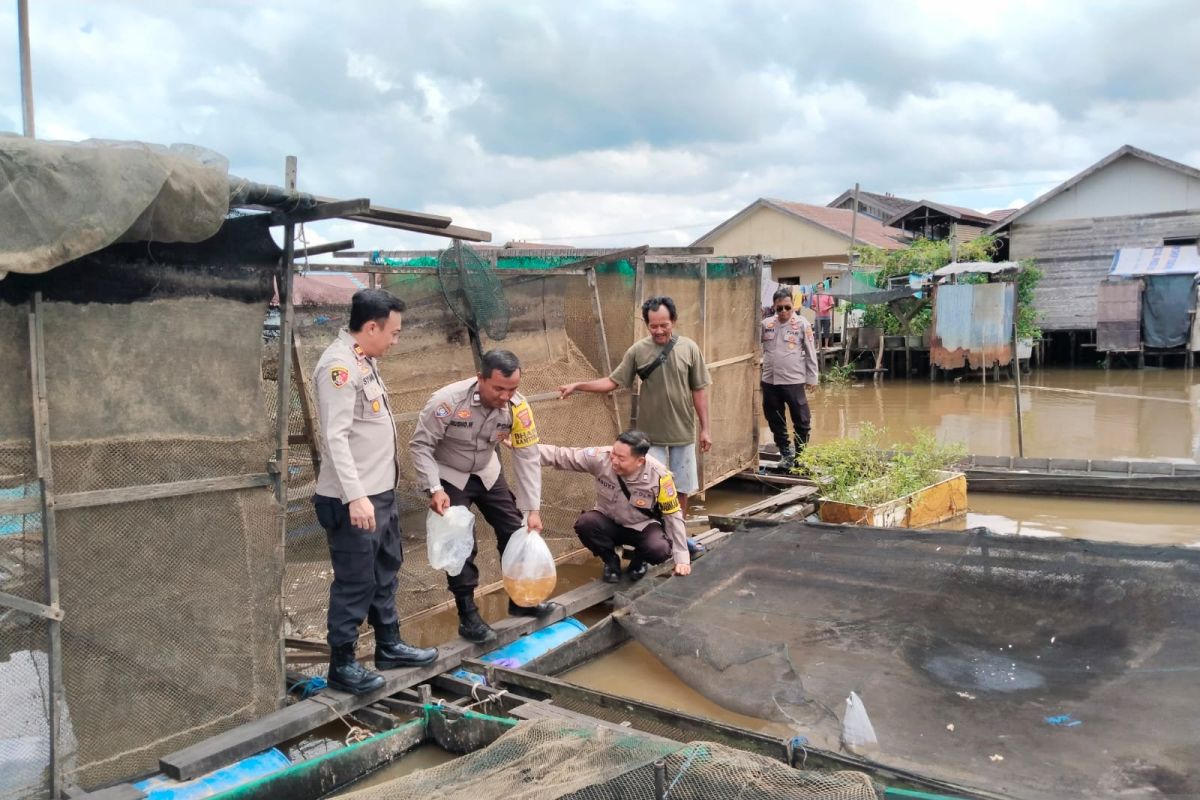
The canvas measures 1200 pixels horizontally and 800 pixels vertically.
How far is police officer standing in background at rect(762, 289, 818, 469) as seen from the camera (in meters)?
→ 8.33

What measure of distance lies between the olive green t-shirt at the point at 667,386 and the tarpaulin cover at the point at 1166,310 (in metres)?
19.1

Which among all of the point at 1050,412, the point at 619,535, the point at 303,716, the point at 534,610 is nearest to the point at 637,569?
the point at 619,535

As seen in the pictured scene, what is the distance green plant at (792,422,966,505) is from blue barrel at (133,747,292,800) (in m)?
4.83

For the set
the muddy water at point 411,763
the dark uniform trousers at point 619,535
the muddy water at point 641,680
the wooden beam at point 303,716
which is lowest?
the muddy water at point 411,763

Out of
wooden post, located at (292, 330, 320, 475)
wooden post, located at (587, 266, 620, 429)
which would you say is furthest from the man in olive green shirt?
wooden post, located at (292, 330, 320, 475)

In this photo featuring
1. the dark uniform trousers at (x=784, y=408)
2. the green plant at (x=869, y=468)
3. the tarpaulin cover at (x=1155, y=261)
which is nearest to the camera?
the green plant at (x=869, y=468)

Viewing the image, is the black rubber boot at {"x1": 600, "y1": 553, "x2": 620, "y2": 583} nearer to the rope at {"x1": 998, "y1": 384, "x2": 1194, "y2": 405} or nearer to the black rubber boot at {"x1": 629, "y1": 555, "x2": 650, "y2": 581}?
the black rubber boot at {"x1": 629, "y1": 555, "x2": 650, "y2": 581}

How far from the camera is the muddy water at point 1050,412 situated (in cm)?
1222

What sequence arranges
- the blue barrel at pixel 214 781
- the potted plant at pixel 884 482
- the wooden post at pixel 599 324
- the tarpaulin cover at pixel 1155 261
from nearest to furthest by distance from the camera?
the blue barrel at pixel 214 781 → the wooden post at pixel 599 324 → the potted plant at pixel 884 482 → the tarpaulin cover at pixel 1155 261

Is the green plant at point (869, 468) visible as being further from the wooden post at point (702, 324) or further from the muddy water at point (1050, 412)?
the muddy water at point (1050, 412)

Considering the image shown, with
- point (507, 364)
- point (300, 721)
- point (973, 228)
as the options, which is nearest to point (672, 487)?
point (507, 364)

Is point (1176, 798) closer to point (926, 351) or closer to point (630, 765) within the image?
point (630, 765)

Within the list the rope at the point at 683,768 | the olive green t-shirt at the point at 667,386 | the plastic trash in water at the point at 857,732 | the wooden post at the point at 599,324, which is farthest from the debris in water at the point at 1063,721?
the wooden post at the point at 599,324

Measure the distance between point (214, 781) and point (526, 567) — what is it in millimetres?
1731
